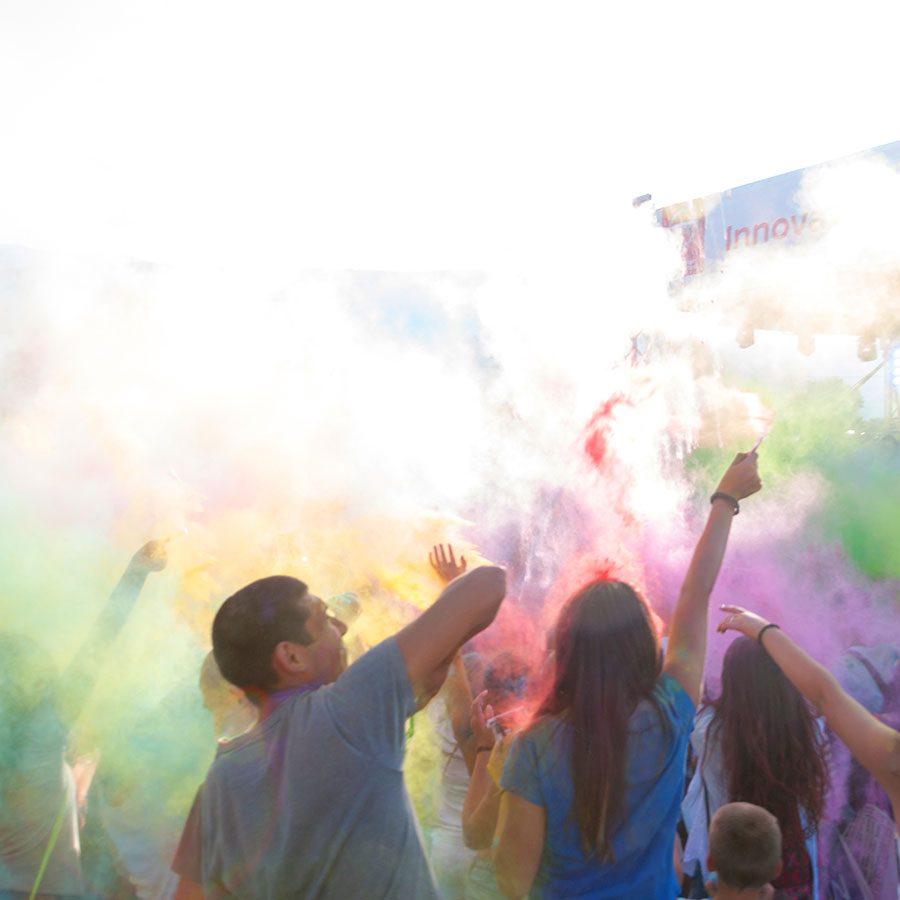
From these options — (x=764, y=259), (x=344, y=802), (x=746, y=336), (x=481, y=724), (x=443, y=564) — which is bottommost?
(x=481, y=724)

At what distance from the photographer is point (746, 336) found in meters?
4.52

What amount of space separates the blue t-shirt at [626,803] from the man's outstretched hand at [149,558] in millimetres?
1386

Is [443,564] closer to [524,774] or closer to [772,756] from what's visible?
[524,774]

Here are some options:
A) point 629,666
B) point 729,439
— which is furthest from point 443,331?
point 629,666

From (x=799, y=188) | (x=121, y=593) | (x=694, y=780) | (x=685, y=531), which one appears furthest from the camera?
(x=799, y=188)

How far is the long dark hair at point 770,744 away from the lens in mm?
2578

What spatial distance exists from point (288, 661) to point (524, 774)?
1.78 feet

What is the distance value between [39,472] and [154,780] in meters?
1.63

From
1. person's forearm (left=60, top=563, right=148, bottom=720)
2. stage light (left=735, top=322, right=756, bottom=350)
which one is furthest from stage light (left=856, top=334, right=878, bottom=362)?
person's forearm (left=60, top=563, right=148, bottom=720)

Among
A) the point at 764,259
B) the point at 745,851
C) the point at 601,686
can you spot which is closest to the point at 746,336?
the point at 764,259

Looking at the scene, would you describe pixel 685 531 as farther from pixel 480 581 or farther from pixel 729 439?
pixel 480 581

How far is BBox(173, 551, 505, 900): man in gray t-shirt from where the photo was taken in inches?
58.6

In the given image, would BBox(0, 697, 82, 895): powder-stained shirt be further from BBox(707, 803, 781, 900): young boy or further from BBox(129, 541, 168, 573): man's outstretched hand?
BBox(707, 803, 781, 900): young boy

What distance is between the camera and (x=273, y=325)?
16.0 ft
